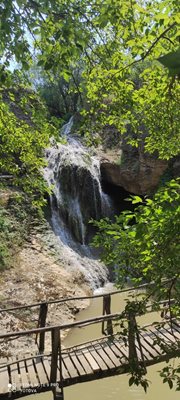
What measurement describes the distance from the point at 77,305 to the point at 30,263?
2172 millimetres

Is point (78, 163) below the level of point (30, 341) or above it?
above

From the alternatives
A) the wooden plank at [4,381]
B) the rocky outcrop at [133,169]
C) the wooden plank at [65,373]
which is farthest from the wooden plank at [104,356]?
the rocky outcrop at [133,169]

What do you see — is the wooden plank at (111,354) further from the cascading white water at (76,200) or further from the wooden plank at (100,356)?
the cascading white water at (76,200)

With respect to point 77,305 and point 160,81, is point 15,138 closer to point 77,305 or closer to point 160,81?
point 160,81

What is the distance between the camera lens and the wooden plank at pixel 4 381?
4.68m

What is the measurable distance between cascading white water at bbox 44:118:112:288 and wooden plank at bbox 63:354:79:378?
7.97 meters

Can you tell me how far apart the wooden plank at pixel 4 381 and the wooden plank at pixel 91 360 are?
1167mm

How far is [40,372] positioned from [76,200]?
11.5m

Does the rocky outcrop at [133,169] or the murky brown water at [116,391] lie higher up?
the rocky outcrop at [133,169]

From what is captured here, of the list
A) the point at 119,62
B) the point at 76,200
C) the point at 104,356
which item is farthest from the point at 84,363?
the point at 76,200

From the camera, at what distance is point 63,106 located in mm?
28078

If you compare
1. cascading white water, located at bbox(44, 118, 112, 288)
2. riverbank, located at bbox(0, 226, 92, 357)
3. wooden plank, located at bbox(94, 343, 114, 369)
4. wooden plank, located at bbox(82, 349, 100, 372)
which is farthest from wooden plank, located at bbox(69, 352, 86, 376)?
cascading white water, located at bbox(44, 118, 112, 288)

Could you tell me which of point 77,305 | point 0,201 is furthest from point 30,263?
point 0,201

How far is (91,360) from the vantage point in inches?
206
